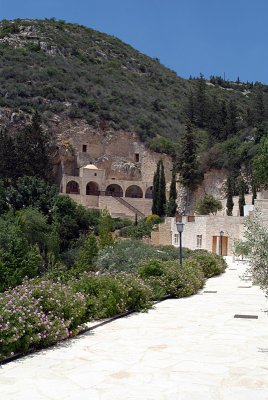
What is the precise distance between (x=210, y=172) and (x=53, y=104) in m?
24.0

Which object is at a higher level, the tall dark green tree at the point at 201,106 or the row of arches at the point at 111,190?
the tall dark green tree at the point at 201,106

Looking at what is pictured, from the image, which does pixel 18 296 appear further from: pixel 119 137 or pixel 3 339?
pixel 119 137

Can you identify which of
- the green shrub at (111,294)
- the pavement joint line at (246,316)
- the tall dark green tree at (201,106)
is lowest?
the pavement joint line at (246,316)

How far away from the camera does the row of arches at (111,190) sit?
5903cm

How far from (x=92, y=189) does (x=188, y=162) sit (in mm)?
14004

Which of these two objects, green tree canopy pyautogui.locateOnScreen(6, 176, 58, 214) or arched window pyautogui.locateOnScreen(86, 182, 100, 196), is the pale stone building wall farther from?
arched window pyautogui.locateOnScreen(86, 182, 100, 196)

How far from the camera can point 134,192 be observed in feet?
202

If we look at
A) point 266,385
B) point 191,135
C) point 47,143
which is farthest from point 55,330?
point 47,143

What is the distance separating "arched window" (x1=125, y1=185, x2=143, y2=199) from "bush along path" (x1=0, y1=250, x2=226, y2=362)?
48.8 metres

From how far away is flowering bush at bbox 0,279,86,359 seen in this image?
6.26 m

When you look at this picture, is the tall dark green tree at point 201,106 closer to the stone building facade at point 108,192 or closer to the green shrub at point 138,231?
the stone building facade at point 108,192

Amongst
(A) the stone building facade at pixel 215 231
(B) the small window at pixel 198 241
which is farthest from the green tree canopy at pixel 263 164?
(B) the small window at pixel 198 241

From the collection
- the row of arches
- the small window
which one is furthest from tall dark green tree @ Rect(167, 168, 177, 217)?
the small window

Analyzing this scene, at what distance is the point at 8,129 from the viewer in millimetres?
58594
